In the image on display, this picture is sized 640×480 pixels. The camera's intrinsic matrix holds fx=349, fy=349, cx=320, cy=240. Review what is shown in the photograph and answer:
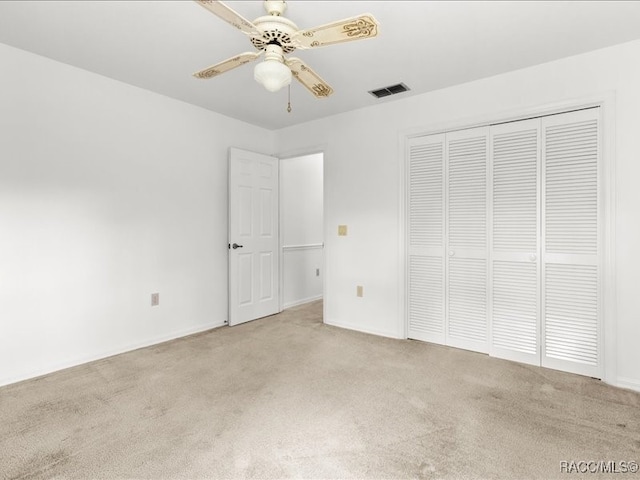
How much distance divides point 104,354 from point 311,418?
2.05 metres

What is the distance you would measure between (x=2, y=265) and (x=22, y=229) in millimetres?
282

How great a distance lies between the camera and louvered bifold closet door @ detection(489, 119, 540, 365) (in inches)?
113

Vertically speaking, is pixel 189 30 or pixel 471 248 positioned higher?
pixel 189 30

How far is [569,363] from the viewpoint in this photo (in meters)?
2.71

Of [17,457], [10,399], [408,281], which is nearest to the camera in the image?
[17,457]

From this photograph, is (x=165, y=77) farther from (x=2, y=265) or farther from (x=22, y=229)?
(x=2, y=265)

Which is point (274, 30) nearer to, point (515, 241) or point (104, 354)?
point (515, 241)

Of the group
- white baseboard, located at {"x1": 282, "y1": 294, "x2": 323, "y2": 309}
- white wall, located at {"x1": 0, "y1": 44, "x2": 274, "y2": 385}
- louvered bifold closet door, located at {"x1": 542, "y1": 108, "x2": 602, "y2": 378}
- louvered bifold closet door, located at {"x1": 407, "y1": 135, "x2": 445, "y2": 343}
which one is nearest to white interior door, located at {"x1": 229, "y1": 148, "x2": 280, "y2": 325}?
white wall, located at {"x1": 0, "y1": 44, "x2": 274, "y2": 385}

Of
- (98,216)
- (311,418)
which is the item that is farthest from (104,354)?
(311,418)

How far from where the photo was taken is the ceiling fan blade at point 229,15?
1.49 meters

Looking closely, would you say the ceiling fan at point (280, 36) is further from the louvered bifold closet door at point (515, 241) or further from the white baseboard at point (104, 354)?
the white baseboard at point (104, 354)

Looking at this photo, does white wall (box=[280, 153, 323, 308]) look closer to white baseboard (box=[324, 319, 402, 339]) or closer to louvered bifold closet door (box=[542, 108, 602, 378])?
white baseboard (box=[324, 319, 402, 339])

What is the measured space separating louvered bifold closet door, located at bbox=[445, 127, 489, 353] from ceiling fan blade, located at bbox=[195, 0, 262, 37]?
7.09 ft

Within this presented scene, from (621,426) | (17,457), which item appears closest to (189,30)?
(17,457)
